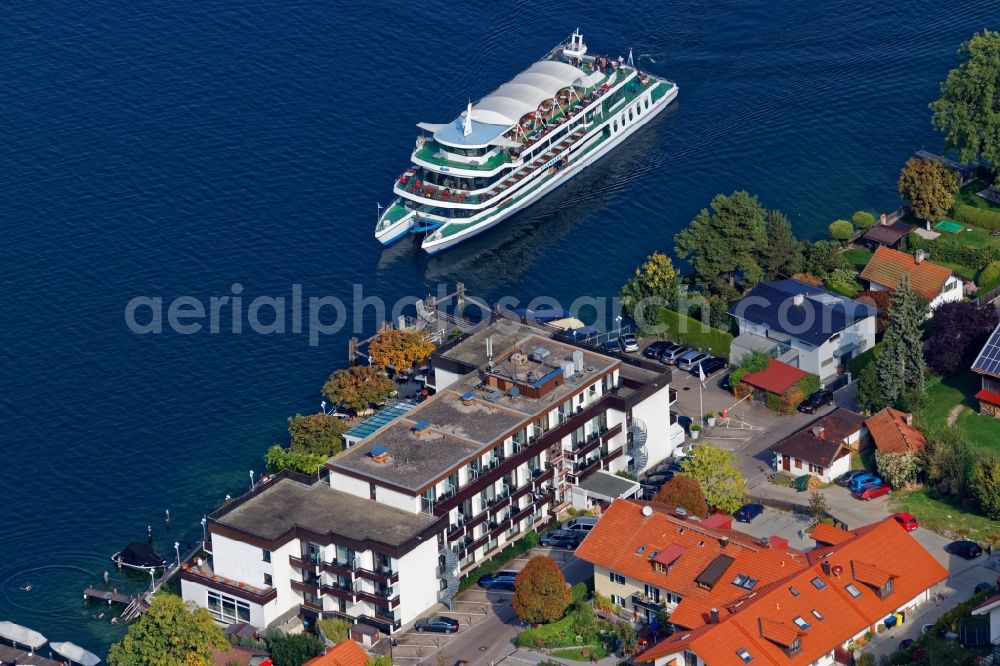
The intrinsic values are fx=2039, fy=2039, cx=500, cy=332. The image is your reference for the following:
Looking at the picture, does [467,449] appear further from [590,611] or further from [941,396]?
[941,396]

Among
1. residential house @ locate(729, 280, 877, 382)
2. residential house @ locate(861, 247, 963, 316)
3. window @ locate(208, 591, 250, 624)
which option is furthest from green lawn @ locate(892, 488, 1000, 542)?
window @ locate(208, 591, 250, 624)

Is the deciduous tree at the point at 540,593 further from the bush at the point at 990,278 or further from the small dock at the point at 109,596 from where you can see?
the bush at the point at 990,278

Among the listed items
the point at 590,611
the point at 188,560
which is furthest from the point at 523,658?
the point at 188,560

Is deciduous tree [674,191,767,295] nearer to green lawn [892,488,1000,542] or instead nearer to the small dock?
green lawn [892,488,1000,542]

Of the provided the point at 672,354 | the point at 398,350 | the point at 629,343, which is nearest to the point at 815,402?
the point at 672,354

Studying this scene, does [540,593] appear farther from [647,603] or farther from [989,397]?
[989,397]

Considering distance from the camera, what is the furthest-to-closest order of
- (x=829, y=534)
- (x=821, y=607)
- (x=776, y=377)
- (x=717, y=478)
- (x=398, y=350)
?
(x=398, y=350) < (x=776, y=377) < (x=717, y=478) < (x=829, y=534) < (x=821, y=607)
